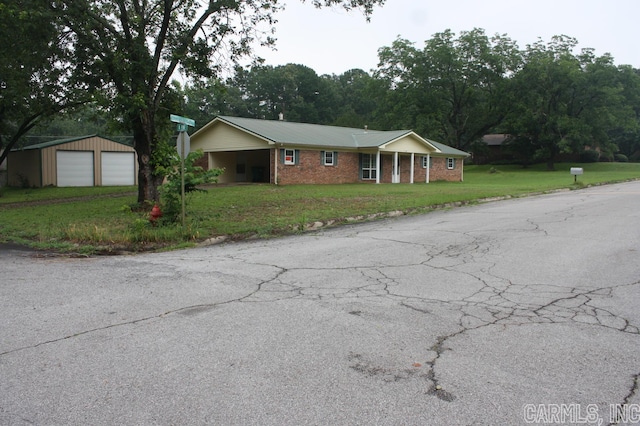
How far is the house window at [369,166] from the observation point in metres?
33.0

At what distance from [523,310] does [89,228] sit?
9.69m

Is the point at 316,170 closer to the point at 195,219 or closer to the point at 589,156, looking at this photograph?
the point at 195,219

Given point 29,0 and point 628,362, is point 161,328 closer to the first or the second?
point 628,362

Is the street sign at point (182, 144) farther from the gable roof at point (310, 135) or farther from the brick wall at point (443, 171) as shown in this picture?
the brick wall at point (443, 171)

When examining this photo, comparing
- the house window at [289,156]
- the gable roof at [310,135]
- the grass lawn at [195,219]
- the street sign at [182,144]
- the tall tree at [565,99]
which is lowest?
the grass lawn at [195,219]

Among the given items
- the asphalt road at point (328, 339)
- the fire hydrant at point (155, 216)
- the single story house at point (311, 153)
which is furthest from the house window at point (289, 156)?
the asphalt road at point (328, 339)

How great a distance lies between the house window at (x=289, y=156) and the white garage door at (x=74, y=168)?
554 inches

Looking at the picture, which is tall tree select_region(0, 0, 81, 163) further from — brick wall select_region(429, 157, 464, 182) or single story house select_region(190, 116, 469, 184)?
brick wall select_region(429, 157, 464, 182)

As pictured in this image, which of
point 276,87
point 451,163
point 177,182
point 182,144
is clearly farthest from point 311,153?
point 276,87

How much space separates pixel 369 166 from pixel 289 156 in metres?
6.88

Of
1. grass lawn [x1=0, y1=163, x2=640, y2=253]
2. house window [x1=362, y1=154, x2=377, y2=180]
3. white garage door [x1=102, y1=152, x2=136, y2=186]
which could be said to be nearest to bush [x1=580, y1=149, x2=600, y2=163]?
house window [x1=362, y1=154, x2=377, y2=180]

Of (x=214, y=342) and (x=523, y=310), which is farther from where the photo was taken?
(x=523, y=310)

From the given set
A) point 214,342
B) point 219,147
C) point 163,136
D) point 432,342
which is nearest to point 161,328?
point 214,342

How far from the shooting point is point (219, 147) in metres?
31.2
